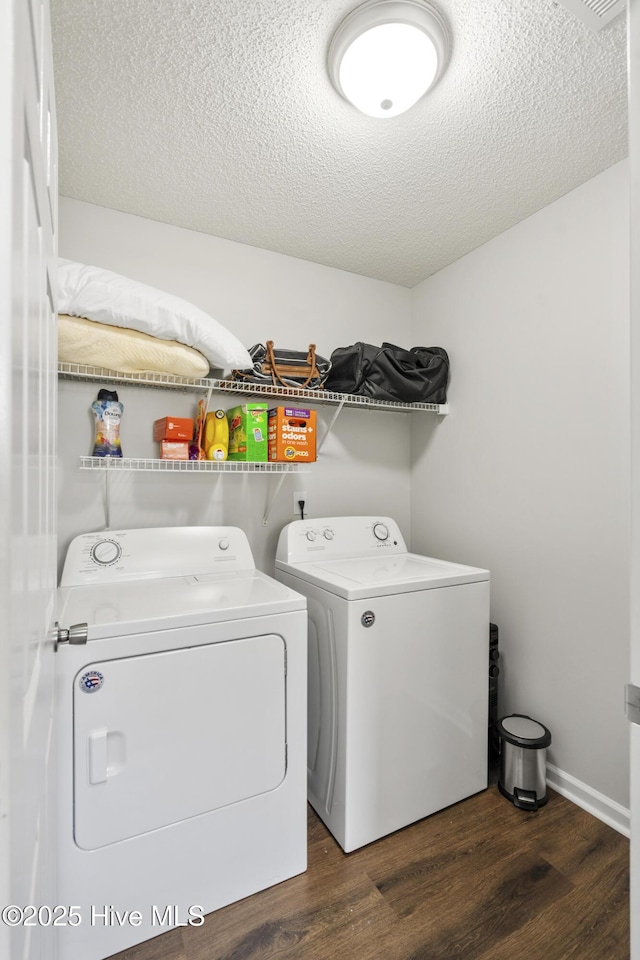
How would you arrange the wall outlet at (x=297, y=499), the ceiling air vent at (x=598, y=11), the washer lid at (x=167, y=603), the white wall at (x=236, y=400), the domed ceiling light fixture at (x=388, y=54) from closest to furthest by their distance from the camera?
the ceiling air vent at (x=598, y=11) → the domed ceiling light fixture at (x=388, y=54) → the washer lid at (x=167, y=603) → the white wall at (x=236, y=400) → the wall outlet at (x=297, y=499)

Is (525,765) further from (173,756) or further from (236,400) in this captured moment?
(236,400)

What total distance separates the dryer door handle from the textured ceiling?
197 centimetres

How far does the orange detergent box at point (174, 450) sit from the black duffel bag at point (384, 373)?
31.8 inches

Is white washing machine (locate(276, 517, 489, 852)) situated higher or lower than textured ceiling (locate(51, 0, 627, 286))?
lower

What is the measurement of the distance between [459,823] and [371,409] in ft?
6.54

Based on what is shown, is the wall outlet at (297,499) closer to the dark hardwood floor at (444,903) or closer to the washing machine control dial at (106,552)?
the washing machine control dial at (106,552)

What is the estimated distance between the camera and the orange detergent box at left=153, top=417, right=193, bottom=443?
1.98 m

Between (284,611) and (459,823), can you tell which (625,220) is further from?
(459,823)

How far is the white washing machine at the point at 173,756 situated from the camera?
124 cm

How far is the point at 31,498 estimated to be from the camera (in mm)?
544

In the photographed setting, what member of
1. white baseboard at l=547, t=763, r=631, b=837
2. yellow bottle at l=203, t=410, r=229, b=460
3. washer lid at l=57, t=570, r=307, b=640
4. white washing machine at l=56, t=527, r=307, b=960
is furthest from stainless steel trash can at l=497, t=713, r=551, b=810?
yellow bottle at l=203, t=410, r=229, b=460

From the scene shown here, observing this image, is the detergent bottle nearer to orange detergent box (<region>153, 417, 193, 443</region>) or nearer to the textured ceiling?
orange detergent box (<region>153, 417, 193, 443</region>)

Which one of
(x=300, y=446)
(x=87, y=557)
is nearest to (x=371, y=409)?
(x=300, y=446)

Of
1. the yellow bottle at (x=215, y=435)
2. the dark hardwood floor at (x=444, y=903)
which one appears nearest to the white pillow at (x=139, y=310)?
the yellow bottle at (x=215, y=435)
